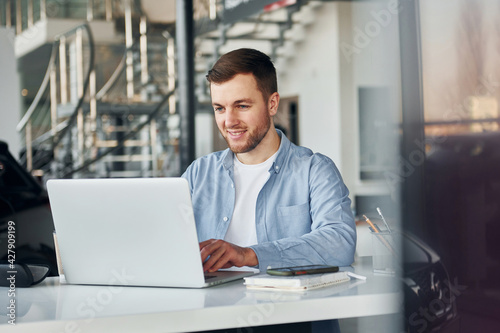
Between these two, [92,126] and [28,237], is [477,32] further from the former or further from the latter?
[92,126]

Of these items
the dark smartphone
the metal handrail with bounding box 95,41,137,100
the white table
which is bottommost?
the white table

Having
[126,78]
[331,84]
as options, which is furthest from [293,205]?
[126,78]

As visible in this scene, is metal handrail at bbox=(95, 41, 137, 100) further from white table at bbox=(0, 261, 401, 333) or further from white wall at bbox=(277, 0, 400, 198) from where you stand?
white table at bbox=(0, 261, 401, 333)

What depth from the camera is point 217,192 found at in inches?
74.0

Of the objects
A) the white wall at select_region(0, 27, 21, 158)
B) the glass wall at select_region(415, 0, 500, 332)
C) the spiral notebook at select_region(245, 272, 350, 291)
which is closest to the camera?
the glass wall at select_region(415, 0, 500, 332)

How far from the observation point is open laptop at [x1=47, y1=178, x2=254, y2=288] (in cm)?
124

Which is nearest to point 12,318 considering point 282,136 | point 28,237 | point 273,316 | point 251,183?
point 273,316

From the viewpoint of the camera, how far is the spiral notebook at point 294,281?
1.24 m

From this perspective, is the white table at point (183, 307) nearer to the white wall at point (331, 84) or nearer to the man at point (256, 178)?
the man at point (256, 178)

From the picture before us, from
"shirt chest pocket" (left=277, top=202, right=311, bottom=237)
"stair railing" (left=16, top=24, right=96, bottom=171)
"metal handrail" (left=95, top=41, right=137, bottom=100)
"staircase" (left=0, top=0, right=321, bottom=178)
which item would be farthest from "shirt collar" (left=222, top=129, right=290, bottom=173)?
"metal handrail" (left=95, top=41, right=137, bottom=100)

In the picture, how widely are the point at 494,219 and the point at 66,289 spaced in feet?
3.25

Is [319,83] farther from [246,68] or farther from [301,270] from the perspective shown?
[301,270]

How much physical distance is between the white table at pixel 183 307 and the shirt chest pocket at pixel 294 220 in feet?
1.48

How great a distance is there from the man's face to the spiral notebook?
2.00 ft
